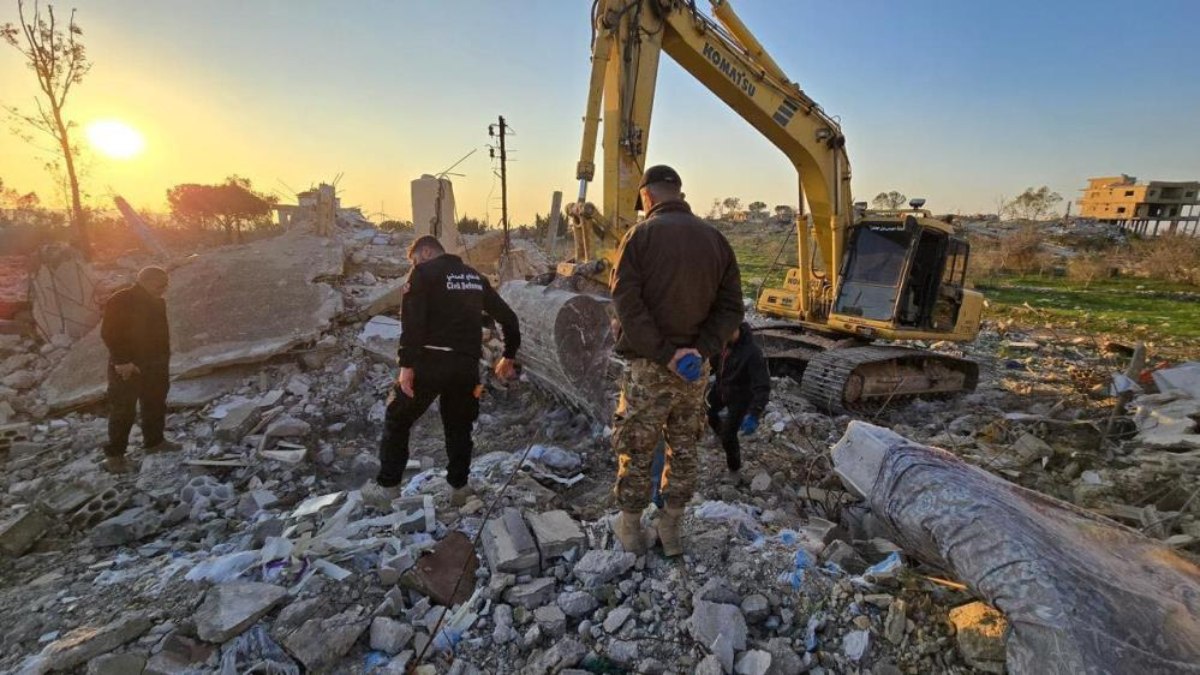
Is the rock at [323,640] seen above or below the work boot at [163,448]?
above

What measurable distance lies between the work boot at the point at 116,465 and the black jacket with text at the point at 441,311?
3.21m

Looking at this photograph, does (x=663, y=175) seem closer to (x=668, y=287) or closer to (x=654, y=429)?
(x=668, y=287)

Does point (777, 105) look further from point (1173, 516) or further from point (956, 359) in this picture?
point (1173, 516)

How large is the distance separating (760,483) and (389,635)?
9.20 feet

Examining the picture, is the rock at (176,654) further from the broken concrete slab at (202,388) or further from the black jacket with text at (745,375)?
the broken concrete slab at (202,388)

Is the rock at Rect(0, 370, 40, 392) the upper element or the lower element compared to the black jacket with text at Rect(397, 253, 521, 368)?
lower

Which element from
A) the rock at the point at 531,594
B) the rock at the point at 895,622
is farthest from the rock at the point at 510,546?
the rock at the point at 895,622

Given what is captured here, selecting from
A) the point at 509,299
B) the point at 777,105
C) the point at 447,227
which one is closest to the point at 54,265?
the point at 447,227

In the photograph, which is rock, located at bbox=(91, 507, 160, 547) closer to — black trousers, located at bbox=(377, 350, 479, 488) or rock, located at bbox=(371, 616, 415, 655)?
black trousers, located at bbox=(377, 350, 479, 488)

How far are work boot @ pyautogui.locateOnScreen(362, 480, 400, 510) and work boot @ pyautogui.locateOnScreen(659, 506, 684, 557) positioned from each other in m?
1.73

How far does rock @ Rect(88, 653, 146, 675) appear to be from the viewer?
7.15 ft

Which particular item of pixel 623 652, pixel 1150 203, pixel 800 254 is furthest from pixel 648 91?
pixel 1150 203

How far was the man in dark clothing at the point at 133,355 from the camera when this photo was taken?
15.0 feet

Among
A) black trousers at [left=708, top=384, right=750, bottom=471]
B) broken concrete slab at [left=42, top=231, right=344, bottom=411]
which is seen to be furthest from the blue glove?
broken concrete slab at [left=42, top=231, right=344, bottom=411]
